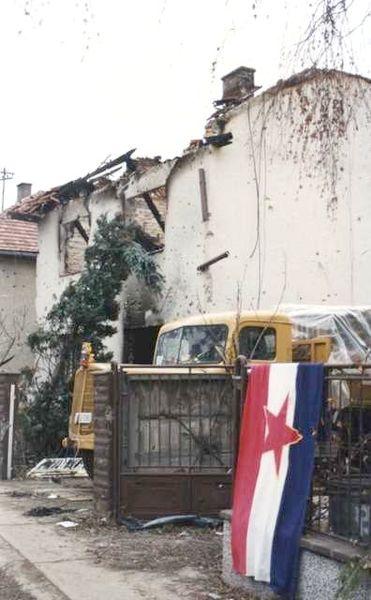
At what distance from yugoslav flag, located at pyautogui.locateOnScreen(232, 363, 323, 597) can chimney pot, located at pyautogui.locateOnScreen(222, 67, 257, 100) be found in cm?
1145

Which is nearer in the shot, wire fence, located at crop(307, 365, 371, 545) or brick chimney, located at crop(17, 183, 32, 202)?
wire fence, located at crop(307, 365, 371, 545)

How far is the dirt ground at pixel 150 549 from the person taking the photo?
6375 mm

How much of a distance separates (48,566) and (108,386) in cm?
254

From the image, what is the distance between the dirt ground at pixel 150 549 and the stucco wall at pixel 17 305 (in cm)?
1297

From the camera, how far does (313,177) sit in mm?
13234

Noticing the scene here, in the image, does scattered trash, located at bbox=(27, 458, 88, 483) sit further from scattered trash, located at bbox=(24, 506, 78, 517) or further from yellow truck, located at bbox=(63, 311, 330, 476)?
yellow truck, located at bbox=(63, 311, 330, 476)

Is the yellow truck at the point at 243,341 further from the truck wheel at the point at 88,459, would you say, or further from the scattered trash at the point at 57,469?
the scattered trash at the point at 57,469

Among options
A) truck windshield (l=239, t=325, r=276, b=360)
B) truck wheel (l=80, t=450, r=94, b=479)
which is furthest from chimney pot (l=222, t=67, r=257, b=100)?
truck wheel (l=80, t=450, r=94, b=479)

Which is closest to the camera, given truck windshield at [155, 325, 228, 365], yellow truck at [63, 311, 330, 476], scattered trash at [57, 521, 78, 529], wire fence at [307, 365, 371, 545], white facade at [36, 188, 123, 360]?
wire fence at [307, 365, 371, 545]

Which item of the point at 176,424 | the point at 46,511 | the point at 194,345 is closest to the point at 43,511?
the point at 46,511

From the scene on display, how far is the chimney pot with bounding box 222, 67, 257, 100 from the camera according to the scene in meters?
16.4

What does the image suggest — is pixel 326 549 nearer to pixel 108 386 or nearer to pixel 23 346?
pixel 108 386

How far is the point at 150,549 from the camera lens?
7.76 m

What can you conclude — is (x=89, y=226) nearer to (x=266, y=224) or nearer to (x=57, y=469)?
(x=266, y=224)
